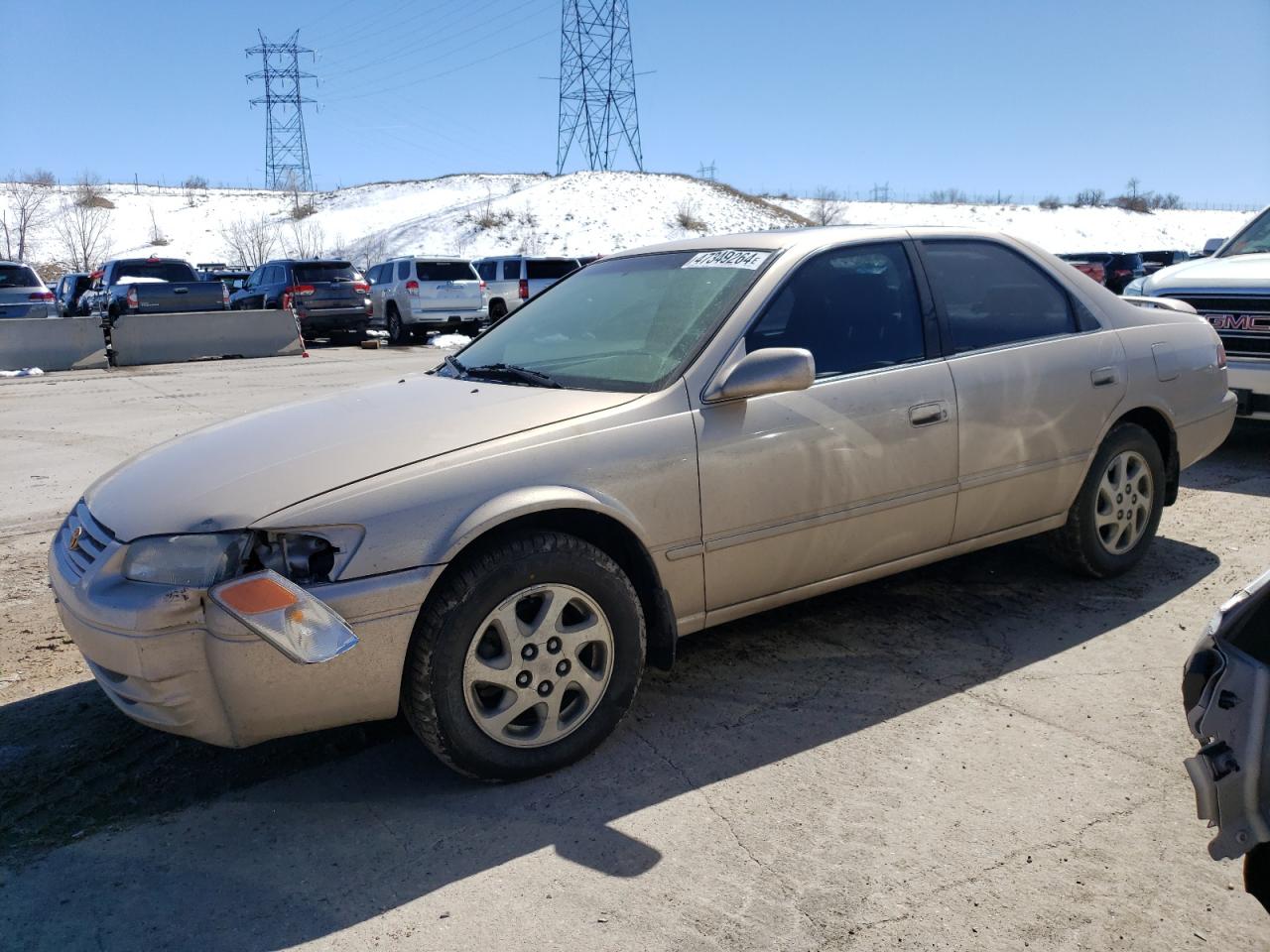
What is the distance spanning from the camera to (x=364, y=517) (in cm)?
285

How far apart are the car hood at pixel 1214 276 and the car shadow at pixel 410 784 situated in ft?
12.4

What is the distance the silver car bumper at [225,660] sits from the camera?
274 centimetres

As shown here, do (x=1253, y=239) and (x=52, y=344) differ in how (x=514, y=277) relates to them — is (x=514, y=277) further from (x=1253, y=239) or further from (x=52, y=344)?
(x=1253, y=239)

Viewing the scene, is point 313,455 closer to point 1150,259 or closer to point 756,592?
point 756,592

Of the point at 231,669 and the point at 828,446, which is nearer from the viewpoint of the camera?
the point at 231,669

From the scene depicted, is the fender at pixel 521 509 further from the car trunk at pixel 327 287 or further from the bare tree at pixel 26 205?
the bare tree at pixel 26 205

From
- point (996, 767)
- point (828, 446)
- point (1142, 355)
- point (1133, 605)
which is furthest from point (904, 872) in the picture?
point (1142, 355)

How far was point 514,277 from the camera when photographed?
23.7 metres

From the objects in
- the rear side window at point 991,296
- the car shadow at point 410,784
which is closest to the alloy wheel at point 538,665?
the car shadow at point 410,784

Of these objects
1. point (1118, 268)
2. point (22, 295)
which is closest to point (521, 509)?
point (22, 295)

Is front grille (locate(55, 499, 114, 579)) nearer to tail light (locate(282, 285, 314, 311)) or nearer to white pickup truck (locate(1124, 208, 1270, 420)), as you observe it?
white pickup truck (locate(1124, 208, 1270, 420))

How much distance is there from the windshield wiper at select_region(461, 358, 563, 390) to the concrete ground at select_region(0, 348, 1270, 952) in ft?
3.94

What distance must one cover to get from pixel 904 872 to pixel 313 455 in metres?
2.07

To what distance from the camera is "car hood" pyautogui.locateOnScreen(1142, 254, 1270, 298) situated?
23.6 ft
